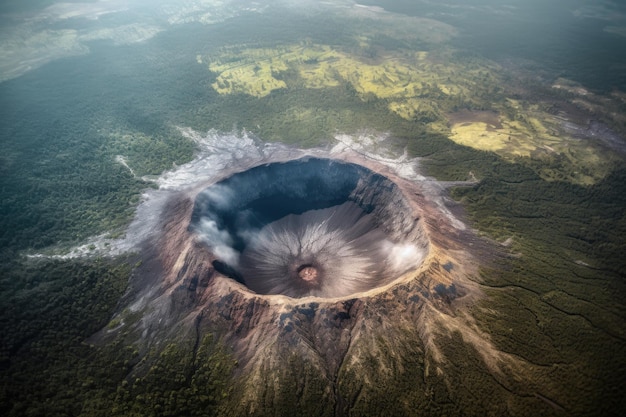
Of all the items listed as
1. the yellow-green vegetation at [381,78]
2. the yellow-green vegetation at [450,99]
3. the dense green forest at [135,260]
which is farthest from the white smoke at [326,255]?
the yellow-green vegetation at [381,78]

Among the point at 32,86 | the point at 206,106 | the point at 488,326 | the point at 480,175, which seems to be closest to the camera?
the point at 488,326

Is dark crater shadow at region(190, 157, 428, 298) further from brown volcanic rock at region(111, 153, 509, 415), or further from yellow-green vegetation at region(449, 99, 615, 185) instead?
yellow-green vegetation at region(449, 99, 615, 185)

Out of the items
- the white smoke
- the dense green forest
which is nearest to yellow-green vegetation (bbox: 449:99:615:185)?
the dense green forest

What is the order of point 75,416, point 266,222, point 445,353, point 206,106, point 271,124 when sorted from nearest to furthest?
point 75,416
point 445,353
point 266,222
point 271,124
point 206,106

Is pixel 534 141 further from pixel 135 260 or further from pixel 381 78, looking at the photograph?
pixel 135 260

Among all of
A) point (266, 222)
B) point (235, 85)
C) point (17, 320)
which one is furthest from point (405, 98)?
point (17, 320)

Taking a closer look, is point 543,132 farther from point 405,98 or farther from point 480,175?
point 405,98

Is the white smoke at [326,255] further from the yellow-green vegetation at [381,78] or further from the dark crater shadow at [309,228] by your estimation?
the yellow-green vegetation at [381,78]

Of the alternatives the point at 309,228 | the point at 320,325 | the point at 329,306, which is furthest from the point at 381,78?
the point at 320,325
